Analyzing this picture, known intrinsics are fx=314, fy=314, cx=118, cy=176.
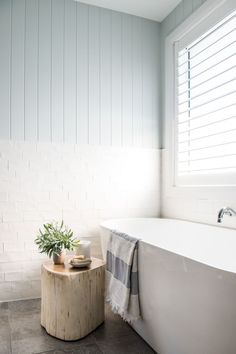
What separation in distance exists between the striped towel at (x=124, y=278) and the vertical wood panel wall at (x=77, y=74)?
1.32m

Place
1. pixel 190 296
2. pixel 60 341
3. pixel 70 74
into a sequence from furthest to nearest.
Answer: pixel 70 74
pixel 60 341
pixel 190 296

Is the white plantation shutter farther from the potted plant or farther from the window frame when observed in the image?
the potted plant

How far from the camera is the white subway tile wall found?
9.67 ft

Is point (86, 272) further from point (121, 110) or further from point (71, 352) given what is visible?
point (121, 110)

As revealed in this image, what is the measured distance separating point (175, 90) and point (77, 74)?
1.06 m

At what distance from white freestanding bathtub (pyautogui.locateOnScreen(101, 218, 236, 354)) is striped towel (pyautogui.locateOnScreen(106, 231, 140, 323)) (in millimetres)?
54

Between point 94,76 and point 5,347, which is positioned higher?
point 94,76

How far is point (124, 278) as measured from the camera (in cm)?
219

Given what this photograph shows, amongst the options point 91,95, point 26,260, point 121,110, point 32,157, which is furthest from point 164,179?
point 26,260

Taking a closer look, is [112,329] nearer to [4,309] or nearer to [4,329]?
[4,329]

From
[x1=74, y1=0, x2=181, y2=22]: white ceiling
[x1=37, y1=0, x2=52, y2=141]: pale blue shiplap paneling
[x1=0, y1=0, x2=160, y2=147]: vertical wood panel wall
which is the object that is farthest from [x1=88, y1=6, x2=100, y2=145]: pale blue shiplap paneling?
[x1=37, y1=0, x2=52, y2=141]: pale blue shiplap paneling

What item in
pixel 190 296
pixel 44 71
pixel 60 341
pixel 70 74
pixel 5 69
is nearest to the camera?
pixel 190 296

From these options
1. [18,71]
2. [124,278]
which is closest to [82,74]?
[18,71]

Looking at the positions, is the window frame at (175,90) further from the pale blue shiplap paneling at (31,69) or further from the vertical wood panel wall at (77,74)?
the pale blue shiplap paneling at (31,69)
